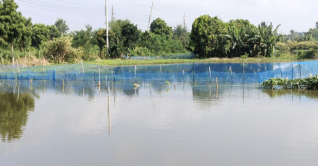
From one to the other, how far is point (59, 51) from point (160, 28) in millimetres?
30348

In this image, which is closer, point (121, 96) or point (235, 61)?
point (121, 96)

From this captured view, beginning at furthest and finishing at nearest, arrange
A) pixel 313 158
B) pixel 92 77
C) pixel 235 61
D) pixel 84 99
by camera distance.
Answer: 1. pixel 235 61
2. pixel 92 77
3. pixel 84 99
4. pixel 313 158

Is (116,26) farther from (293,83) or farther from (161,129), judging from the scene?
(161,129)

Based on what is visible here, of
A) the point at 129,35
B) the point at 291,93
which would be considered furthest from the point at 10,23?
the point at 291,93

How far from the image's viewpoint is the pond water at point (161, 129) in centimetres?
890

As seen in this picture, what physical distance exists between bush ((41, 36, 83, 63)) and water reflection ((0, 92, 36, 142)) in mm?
21316

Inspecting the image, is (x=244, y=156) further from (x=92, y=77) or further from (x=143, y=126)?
(x=92, y=77)

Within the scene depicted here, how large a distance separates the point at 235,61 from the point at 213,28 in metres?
9.07

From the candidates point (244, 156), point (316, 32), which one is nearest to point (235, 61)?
point (244, 156)

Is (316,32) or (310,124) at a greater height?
(316,32)

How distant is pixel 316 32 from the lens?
101062 millimetres

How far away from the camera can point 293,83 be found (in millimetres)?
22047

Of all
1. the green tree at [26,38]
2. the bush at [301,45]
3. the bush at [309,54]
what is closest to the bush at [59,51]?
the green tree at [26,38]

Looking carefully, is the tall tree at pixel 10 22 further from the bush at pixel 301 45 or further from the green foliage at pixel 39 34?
the bush at pixel 301 45
